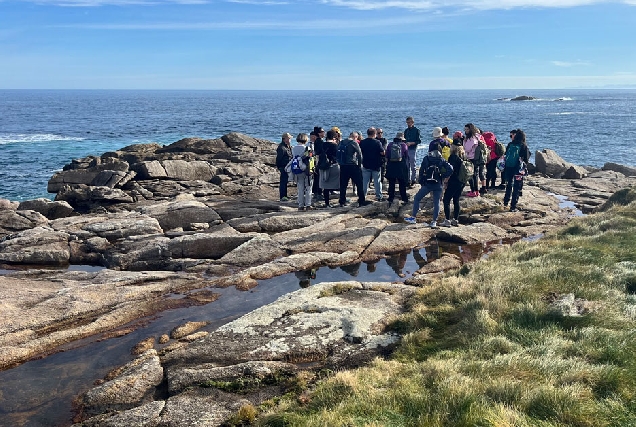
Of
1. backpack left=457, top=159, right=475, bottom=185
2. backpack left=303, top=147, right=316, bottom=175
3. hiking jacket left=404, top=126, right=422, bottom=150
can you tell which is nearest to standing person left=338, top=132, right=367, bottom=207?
backpack left=303, top=147, right=316, bottom=175

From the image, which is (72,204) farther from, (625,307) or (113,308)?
(625,307)

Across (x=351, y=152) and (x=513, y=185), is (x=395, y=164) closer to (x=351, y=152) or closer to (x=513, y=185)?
(x=351, y=152)

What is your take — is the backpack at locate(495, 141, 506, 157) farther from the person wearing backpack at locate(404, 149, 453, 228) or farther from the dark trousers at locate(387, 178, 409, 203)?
the person wearing backpack at locate(404, 149, 453, 228)

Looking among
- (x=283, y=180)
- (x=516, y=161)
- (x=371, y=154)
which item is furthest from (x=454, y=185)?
(x=283, y=180)

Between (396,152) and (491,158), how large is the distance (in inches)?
266

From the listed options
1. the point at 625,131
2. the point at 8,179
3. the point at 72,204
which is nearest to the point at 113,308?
the point at 72,204

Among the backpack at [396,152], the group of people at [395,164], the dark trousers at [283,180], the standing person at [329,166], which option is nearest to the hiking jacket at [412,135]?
the group of people at [395,164]

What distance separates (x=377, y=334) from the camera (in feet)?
30.2

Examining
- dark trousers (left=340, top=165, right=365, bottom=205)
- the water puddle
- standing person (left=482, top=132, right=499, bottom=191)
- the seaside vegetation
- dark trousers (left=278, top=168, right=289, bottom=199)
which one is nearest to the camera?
the seaside vegetation

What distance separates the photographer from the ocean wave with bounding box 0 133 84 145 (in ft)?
193

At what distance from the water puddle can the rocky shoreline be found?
349 millimetres

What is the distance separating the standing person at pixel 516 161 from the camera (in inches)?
761

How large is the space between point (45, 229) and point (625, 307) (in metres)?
17.3

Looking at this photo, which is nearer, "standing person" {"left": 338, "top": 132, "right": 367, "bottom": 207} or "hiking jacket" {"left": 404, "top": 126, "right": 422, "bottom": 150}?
"standing person" {"left": 338, "top": 132, "right": 367, "bottom": 207}
